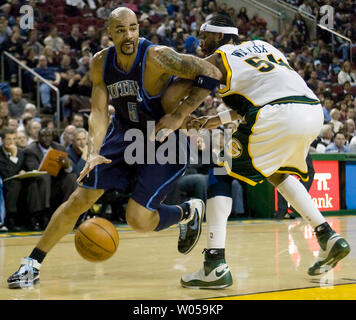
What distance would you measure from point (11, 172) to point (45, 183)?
496mm

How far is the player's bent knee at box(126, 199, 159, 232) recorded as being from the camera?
4.38 meters

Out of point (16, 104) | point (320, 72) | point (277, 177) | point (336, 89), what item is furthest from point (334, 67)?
point (277, 177)

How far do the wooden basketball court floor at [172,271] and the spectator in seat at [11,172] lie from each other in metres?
1.01

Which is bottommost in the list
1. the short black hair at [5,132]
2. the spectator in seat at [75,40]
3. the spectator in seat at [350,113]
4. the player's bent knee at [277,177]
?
the spectator in seat at [350,113]

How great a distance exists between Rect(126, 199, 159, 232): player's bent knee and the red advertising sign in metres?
6.19

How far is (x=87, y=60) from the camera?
12430mm

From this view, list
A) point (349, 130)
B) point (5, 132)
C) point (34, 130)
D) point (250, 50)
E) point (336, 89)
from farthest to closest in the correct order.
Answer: point (336, 89) → point (349, 130) → point (34, 130) → point (5, 132) → point (250, 50)

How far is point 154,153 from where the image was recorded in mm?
4414

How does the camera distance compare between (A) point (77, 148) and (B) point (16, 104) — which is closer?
(A) point (77, 148)

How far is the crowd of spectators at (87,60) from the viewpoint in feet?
31.5

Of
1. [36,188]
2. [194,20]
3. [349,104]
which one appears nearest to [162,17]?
[194,20]

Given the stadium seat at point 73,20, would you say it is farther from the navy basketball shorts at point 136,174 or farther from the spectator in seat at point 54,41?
the navy basketball shorts at point 136,174

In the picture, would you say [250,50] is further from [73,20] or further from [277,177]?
[73,20]

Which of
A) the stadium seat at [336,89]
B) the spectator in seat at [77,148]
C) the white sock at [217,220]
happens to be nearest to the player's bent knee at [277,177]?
the white sock at [217,220]
